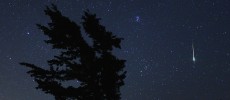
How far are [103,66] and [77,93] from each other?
1843mm

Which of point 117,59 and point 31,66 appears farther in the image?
point 117,59

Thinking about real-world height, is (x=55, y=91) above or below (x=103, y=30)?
below

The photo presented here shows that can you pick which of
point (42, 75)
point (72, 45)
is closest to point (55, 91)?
point (42, 75)

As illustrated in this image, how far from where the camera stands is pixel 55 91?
14.7 meters

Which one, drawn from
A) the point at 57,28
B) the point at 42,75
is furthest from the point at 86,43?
the point at 42,75

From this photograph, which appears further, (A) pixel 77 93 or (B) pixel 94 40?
(B) pixel 94 40

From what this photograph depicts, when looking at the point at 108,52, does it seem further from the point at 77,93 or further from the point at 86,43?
the point at 77,93

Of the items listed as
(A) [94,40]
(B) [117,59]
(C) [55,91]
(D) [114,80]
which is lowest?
(C) [55,91]

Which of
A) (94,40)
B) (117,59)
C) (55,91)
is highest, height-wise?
(94,40)

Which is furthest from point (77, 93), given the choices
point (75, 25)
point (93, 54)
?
point (75, 25)

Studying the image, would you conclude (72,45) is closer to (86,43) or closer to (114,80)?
(86,43)

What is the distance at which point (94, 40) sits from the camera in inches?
647

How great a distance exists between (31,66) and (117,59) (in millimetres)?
4244

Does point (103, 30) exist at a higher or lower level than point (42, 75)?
higher
